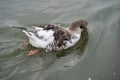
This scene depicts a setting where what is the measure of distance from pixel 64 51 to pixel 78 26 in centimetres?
108

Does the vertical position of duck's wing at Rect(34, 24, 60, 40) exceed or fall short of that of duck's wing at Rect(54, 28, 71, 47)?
it exceeds it

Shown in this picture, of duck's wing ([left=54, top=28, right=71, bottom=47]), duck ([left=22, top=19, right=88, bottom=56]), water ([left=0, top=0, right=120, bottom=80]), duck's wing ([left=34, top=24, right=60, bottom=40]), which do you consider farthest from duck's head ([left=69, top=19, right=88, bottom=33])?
duck's wing ([left=34, top=24, right=60, bottom=40])

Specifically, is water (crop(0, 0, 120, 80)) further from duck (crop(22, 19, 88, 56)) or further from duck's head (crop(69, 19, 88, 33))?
duck's head (crop(69, 19, 88, 33))

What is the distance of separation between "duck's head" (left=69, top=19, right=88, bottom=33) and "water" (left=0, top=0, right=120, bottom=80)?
327 millimetres

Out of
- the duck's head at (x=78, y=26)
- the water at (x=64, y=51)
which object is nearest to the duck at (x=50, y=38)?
the water at (x=64, y=51)

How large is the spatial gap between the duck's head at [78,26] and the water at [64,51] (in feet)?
1.07

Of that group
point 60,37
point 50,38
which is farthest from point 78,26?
point 50,38

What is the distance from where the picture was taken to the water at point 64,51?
722cm

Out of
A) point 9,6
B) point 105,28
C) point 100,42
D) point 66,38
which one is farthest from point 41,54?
point 9,6

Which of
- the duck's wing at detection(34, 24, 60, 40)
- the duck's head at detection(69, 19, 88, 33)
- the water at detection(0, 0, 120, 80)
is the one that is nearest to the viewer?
the water at detection(0, 0, 120, 80)

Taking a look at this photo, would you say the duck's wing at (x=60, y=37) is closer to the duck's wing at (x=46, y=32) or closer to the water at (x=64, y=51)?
the duck's wing at (x=46, y=32)

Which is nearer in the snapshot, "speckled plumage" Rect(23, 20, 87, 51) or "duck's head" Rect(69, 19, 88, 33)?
"speckled plumage" Rect(23, 20, 87, 51)

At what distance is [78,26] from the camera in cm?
882

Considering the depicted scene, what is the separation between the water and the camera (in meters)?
7.22
